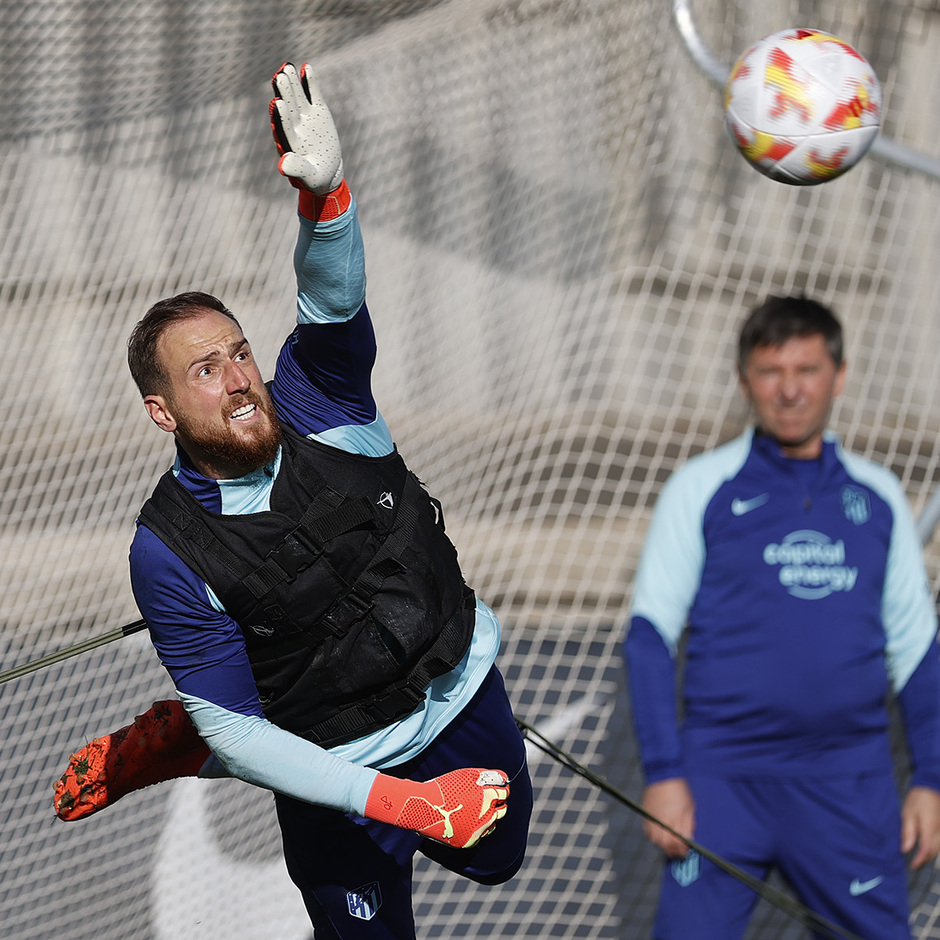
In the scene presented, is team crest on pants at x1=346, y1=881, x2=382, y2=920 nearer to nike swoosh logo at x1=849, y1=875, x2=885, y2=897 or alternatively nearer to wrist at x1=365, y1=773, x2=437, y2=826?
wrist at x1=365, y1=773, x2=437, y2=826

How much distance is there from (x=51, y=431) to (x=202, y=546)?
530 centimetres

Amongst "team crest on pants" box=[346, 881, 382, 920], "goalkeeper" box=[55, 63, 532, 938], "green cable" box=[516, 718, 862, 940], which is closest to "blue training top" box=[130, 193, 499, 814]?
"goalkeeper" box=[55, 63, 532, 938]

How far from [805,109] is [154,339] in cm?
191

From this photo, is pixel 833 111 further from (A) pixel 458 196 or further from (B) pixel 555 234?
(A) pixel 458 196

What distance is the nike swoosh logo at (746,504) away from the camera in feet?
9.03

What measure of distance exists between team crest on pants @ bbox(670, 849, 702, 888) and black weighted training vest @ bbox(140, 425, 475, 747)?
0.82 metres

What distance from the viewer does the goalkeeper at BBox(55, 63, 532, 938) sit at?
1.95m

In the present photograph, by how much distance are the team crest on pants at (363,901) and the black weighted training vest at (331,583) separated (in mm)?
402

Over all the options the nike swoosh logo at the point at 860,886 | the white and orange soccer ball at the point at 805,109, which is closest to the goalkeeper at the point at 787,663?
the nike swoosh logo at the point at 860,886

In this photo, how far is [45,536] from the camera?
6.40 meters

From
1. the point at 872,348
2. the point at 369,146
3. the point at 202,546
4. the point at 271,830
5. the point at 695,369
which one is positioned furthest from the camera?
the point at 695,369

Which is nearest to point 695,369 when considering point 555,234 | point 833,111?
point 555,234

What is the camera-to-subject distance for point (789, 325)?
2.79 metres

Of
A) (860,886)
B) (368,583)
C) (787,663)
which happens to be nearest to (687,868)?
(860,886)
